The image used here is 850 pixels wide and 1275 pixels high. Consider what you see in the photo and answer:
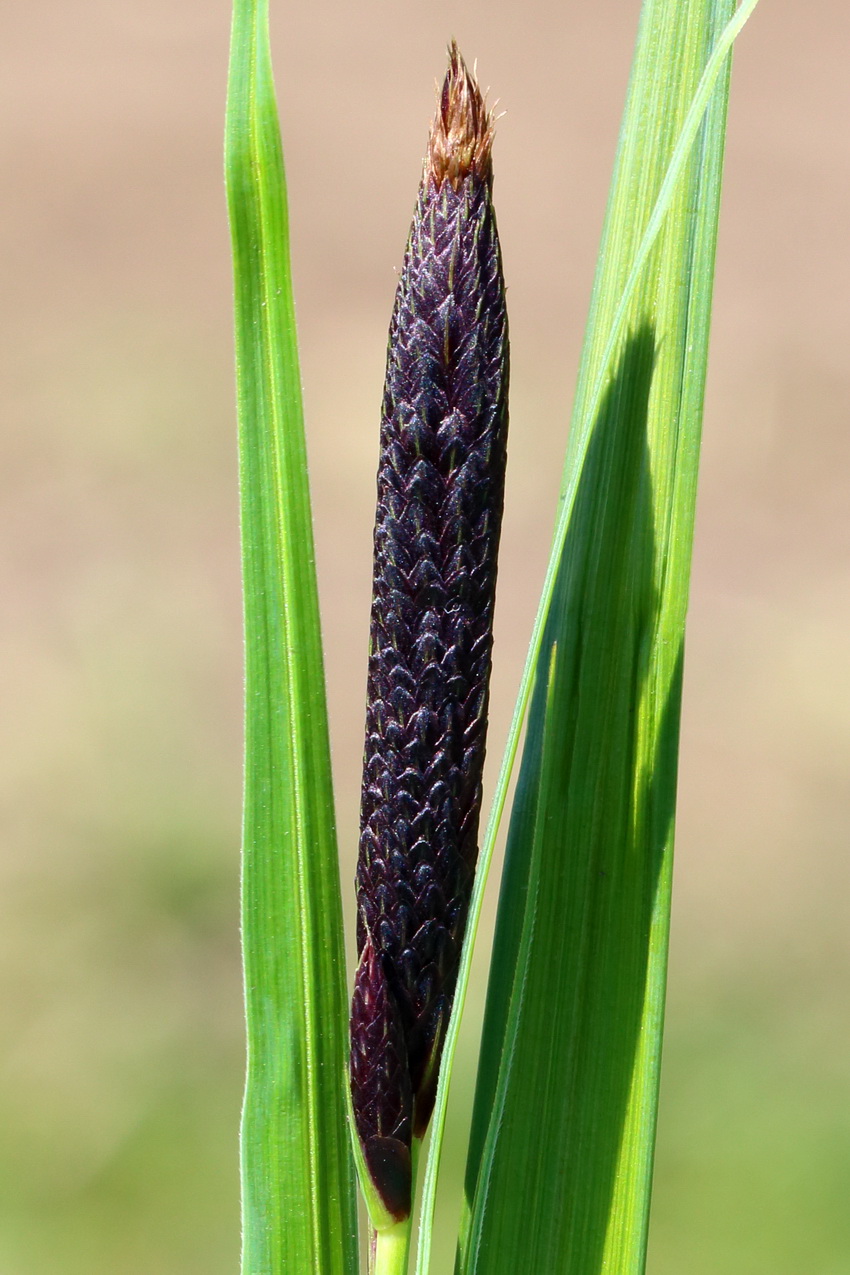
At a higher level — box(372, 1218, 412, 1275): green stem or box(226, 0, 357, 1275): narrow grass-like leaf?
box(226, 0, 357, 1275): narrow grass-like leaf

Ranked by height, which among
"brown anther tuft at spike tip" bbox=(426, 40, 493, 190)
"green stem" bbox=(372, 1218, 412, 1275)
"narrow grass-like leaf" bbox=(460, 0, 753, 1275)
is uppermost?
"brown anther tuft at spike tip" bbox=(426, 40, 493, 190)

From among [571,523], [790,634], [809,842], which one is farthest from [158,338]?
[571,523]

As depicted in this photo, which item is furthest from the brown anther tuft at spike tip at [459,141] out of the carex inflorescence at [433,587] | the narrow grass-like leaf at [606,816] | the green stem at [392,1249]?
the green stem at [392,1249]

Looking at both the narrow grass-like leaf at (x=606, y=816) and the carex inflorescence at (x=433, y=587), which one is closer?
the carex inflorescence at (x=433, y=587)

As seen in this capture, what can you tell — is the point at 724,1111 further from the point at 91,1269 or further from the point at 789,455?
the point at 789,455

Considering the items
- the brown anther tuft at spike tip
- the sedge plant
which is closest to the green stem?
the sedge plant

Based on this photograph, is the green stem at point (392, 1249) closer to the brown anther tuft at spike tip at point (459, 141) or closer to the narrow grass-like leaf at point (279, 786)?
the narrow grass-like leaf at point (279, 786)

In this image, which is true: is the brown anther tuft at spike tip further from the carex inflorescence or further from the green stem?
the green stem

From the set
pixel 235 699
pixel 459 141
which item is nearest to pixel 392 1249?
pixel 459 141
